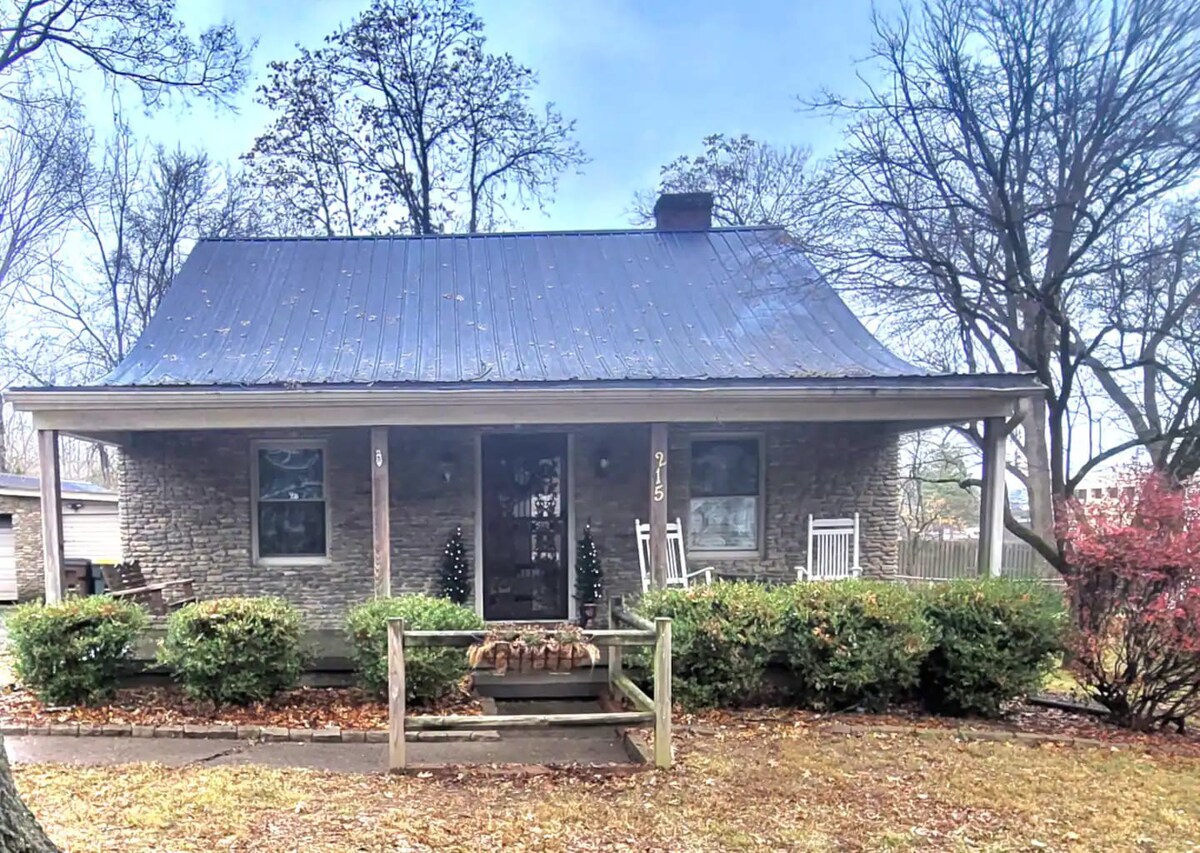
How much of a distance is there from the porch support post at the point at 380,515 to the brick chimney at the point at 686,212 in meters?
6.20

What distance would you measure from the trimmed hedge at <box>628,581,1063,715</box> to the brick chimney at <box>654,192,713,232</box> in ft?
23.8

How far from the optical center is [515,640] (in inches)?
193

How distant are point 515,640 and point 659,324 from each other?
557 centimetres

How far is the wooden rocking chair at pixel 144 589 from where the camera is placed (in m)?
8.03

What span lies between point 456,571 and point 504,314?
326 cm

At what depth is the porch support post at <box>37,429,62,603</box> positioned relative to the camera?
22.7ft

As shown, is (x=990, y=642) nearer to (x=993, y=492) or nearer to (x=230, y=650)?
(x=993, y=492)

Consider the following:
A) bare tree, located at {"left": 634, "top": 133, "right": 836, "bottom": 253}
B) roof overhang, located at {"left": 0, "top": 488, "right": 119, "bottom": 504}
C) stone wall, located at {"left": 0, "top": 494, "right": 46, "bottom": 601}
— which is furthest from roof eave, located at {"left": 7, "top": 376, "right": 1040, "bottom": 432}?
bare tree, located at {"left": 634, "top": 133, "right": 836, "bottom": 253}

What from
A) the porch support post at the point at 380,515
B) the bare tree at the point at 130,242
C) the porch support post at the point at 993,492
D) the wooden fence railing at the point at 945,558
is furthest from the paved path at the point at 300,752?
the bare tree at the point at 130,242

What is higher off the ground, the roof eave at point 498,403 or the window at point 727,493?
the roof eave at point 498,403

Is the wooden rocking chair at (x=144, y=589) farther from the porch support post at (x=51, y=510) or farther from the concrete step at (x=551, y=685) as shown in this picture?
the concrete step at (x=551, y=685)

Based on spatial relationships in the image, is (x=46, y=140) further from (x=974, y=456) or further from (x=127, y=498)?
(x=974, y=456)

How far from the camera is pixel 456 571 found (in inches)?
342

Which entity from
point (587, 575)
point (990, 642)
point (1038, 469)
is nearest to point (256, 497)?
point (587, 575)
